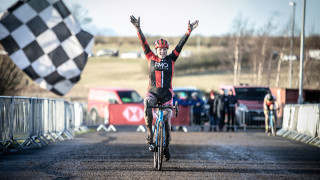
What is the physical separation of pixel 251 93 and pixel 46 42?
13251mm

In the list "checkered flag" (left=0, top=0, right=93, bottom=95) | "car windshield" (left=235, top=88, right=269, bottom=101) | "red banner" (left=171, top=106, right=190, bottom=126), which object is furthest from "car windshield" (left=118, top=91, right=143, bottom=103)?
"checkered flag" (left=0, top=0, right=93, bottom=95)

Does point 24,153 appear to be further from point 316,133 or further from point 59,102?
point 316,133

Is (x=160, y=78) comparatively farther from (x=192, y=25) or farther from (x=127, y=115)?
(x=127, y=115)

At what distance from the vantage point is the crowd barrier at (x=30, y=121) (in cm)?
1134

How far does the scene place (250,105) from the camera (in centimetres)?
2367

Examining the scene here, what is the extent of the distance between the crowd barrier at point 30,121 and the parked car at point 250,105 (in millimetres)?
9056

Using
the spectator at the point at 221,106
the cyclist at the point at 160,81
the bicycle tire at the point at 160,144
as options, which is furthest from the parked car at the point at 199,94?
the bicycle tire at the point at 160,144

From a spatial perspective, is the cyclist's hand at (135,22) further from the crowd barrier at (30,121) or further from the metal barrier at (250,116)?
the metal barrier at (250,116)

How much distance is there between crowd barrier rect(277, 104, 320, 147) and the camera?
14559 millimetres

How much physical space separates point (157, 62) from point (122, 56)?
8759 centimetres

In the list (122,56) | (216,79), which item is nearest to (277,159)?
(216,79)

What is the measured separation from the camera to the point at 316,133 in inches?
574

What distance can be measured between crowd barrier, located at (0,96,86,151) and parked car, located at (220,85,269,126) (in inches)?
357

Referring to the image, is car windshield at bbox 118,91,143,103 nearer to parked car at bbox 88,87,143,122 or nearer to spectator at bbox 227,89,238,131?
parked car at bbox 88,87,143,122
